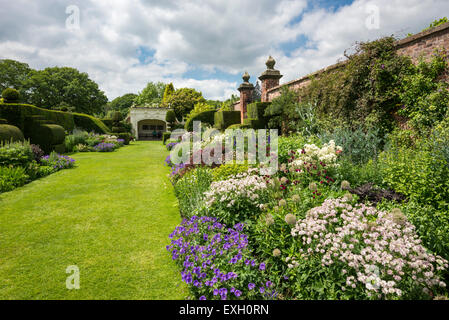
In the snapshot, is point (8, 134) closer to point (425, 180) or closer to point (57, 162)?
point (57, 162)

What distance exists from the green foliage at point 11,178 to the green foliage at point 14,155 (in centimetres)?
34

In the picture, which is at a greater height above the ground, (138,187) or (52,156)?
(52,156)

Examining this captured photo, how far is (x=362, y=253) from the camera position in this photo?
6.28ft

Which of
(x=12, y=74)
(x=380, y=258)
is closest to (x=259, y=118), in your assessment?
(x=380, y=258)

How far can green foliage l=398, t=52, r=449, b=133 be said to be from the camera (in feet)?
16.1

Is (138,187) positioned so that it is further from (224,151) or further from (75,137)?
(75,137)

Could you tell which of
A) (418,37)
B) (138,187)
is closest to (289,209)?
(138,187)

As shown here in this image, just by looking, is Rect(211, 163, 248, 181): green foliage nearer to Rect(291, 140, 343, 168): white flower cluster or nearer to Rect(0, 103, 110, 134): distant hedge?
Rect(291, 140, 343, 168): white flower cluster

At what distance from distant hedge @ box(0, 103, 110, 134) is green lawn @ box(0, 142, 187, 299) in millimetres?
6366

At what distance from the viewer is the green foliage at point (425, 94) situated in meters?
4.89

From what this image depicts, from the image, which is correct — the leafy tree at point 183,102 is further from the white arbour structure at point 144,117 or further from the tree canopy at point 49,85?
the tree canopy at point 49,85

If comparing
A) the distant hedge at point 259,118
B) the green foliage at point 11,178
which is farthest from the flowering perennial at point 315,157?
the green foliage at point 11,178
